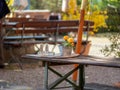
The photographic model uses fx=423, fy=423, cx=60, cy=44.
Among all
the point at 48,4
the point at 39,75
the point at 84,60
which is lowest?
the point at 48,4

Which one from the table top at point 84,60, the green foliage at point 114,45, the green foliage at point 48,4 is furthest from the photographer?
the green foliage at point 48,4

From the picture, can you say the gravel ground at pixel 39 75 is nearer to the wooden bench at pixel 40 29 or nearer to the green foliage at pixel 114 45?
the green foliage at pixel 114 45

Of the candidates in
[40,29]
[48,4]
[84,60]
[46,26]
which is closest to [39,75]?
[46,26]

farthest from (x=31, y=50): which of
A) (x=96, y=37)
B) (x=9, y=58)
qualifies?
(x=96, y=37)

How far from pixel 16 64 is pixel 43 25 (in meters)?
1.04

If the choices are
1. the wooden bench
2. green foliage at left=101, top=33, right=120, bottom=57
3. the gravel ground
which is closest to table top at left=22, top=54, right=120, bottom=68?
the gravel ground

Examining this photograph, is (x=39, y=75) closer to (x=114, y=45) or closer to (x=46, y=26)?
(x=46, y=26)

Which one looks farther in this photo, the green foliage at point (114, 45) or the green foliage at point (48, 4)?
the green foliage at point (48, 4)

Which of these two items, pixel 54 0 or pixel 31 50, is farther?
pixel 54 0

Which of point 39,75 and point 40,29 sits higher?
point 40,29

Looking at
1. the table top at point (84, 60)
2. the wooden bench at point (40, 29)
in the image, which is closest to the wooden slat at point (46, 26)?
the wooden bench at point (40, 29)

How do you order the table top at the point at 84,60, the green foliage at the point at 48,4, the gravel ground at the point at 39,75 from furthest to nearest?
1. the green foliage at the point at 48,4
2. the gravel ground at the point at 39,75
3. the table top at the point at 84,60

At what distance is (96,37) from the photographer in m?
16.9

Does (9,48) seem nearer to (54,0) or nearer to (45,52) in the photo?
(45,52)
